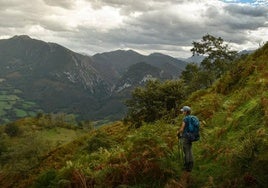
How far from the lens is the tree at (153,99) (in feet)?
132

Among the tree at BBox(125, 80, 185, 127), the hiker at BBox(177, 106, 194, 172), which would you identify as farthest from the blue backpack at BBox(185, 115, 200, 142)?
the tree at BBox(125, 80, 185, 127)

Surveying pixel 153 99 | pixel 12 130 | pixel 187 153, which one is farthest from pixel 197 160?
pixel 12 130

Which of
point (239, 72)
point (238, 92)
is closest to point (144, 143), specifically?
point (238, 92)

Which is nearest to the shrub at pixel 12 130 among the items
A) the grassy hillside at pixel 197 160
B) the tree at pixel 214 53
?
the tree at pixel 214 53

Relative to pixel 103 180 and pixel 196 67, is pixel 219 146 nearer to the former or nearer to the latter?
pixel 103 180

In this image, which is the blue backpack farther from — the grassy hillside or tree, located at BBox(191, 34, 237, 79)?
tree, located at BBox(191, 34, 237, 79)

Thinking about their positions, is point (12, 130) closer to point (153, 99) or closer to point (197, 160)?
point (153, 99)

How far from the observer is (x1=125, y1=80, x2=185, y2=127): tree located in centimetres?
4034

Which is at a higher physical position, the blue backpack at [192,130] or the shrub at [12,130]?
the blue backpack at [192,130]

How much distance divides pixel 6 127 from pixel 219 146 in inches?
5720

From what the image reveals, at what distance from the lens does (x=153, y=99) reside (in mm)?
40875

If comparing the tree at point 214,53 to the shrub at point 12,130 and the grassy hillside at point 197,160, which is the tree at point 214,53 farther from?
the shrub at point 12,130

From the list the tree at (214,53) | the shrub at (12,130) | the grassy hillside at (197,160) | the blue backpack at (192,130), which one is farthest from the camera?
the shrub at (12,130)

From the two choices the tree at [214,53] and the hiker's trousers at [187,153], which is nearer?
the hiker's trousers at [187,153]
